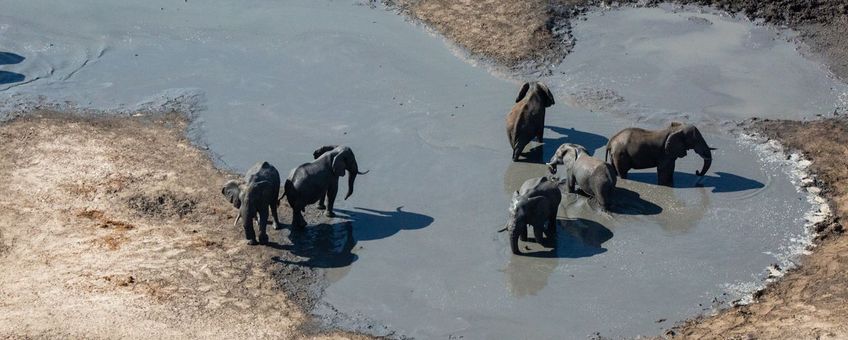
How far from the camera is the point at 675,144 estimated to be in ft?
66.9

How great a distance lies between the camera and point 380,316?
1705 cm

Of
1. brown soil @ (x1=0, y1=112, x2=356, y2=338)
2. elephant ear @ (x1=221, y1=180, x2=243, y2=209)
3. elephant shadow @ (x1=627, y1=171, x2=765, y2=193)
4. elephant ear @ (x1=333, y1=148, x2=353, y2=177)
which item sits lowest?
brown soil @ (x1=0, y1=112, x2=356, y2=338)

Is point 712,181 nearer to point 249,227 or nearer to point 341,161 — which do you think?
point 341,161

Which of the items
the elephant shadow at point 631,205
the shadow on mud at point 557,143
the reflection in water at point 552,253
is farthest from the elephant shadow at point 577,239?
the shadow on mud at point 557,143

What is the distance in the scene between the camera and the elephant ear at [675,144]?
66.7 ft

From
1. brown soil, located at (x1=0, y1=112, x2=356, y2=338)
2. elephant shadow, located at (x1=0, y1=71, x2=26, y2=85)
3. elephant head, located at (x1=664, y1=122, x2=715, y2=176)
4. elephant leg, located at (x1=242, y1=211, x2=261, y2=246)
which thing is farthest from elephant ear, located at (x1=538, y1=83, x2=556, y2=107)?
elephant shadow, located at (x1=0, y1=71, x2=26, y2=85)

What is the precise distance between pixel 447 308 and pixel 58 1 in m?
17.3

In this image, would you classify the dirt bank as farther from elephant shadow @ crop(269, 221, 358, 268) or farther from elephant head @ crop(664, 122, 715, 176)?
elephant shadow @ crop(269, 221, 358, 268)

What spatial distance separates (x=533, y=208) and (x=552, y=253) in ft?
2.82

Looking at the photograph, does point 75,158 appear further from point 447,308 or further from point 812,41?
point 812,41

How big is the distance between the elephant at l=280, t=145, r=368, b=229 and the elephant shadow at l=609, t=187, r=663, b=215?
4.36 meters

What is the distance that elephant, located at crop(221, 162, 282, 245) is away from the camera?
18.4 metres

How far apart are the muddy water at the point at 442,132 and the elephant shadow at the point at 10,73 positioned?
0.11 metres

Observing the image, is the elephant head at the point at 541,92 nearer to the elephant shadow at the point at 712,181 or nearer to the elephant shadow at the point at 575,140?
the elephant shadow at the point at 575,140
